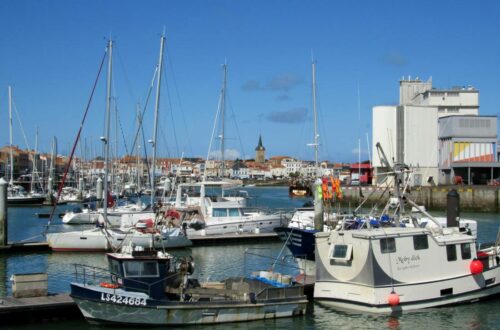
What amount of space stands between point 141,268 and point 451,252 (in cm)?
1057

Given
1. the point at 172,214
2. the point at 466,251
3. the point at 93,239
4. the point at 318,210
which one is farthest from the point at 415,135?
the point at 466,251

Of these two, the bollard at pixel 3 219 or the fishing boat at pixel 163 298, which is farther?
the bollard at pixel 3 219

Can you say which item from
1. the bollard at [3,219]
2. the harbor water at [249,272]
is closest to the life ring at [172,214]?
the harbor water at [249,272]

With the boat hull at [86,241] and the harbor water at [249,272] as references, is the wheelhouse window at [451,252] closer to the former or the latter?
the harbor water at [249,272]

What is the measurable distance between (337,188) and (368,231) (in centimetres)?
1173

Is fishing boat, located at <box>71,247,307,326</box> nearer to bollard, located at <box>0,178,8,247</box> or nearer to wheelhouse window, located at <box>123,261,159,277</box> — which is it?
wheelhouse window, located at <box>123,261,159,277</box>

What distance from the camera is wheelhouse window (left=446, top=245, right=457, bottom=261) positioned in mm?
21703

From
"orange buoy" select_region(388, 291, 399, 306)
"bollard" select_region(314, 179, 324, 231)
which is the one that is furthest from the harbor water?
"bollard" select_region(314, 179, 324, 231)

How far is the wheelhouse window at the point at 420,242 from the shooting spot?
69.1 ft

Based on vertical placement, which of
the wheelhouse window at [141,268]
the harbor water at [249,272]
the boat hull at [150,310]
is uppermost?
the wheelhouse window at [141,268]

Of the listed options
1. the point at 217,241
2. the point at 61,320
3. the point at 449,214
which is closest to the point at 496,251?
the point at 449,214

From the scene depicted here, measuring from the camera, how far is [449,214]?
25984 mm

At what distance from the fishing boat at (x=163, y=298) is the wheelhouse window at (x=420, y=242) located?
4329 millimetres

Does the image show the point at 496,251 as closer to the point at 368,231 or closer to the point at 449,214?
the point at 449,214
